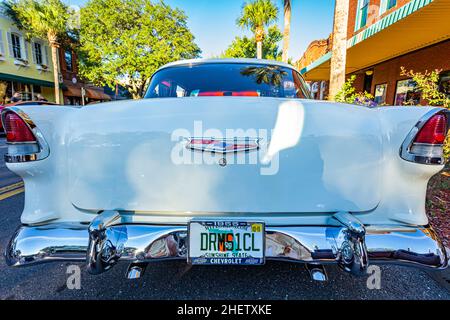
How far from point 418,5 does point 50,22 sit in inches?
860

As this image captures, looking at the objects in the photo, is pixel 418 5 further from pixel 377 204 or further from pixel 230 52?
pixel 230 52

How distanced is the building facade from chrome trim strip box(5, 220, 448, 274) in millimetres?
21042

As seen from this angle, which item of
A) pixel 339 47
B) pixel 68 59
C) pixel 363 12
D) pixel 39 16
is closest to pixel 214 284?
pixel 339 47

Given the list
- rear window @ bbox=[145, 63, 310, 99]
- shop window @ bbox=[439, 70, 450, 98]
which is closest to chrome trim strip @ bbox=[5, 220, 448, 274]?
rear window @ bbox=[145, 63, 310, 99]

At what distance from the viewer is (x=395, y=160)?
132 centimetres

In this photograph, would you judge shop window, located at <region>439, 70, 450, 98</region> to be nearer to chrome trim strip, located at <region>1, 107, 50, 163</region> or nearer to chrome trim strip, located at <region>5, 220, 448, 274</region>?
chrome trim strip, located at <region>5, 220, 448, 274</region>

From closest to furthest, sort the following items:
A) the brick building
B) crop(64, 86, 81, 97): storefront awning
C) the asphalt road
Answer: the asphalt road < the brick building < crop(64, 86, 81, 97): storefront awning

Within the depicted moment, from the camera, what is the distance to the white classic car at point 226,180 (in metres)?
1.25

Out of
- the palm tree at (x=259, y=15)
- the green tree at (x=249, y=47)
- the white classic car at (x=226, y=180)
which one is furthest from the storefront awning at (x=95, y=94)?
the white classic car at (x=226, y=180)

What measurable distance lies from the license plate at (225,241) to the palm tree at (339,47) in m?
4.79

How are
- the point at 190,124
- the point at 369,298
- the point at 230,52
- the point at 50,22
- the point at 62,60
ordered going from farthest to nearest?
the point at 230,52
the point at 62,60
the point at 50,22
the point at 369,298
the point at 190,124

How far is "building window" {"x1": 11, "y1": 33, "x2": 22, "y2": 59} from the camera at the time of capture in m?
Result: 17.4

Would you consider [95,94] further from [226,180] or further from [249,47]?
[226,180]
